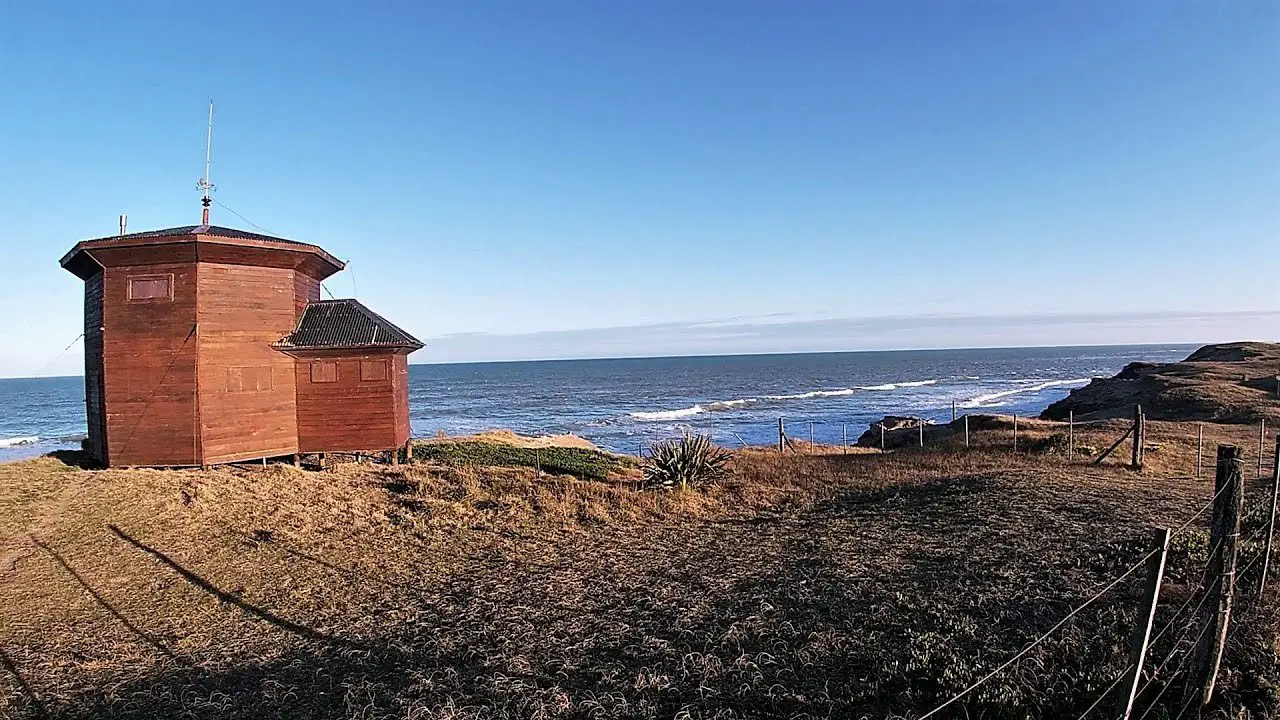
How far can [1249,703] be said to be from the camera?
16.9 ft

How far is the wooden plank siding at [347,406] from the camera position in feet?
60.0

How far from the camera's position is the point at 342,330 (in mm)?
18438

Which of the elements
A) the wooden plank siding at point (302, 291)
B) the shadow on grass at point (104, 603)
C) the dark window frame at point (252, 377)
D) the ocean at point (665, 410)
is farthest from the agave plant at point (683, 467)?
the ocean at point (665, 410)

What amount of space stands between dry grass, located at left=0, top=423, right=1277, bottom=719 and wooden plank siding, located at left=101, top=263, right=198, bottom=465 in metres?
0.99

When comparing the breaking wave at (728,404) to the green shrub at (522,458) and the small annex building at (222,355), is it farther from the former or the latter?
the small annex building at (222,355)

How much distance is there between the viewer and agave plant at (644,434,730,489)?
1625 cm

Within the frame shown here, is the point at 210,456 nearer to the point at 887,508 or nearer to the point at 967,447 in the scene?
the point at 887,508

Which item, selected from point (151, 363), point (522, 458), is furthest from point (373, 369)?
point (522, 458)

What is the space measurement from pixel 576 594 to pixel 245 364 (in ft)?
40.1

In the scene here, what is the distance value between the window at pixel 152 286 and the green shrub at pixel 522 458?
321 inches

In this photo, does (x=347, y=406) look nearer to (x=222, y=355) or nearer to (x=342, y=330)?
(x=342, y=330)

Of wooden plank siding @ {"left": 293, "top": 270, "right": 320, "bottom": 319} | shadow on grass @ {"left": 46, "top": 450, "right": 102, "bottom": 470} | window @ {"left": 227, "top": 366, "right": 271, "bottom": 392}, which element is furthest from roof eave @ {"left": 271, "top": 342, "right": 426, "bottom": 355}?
shadow on grass @ {"left": 46, "top": 450, "right": 102, "bottom": 470}

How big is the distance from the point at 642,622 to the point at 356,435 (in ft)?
43.6

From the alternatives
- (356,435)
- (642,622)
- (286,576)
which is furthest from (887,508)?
(356,435)
